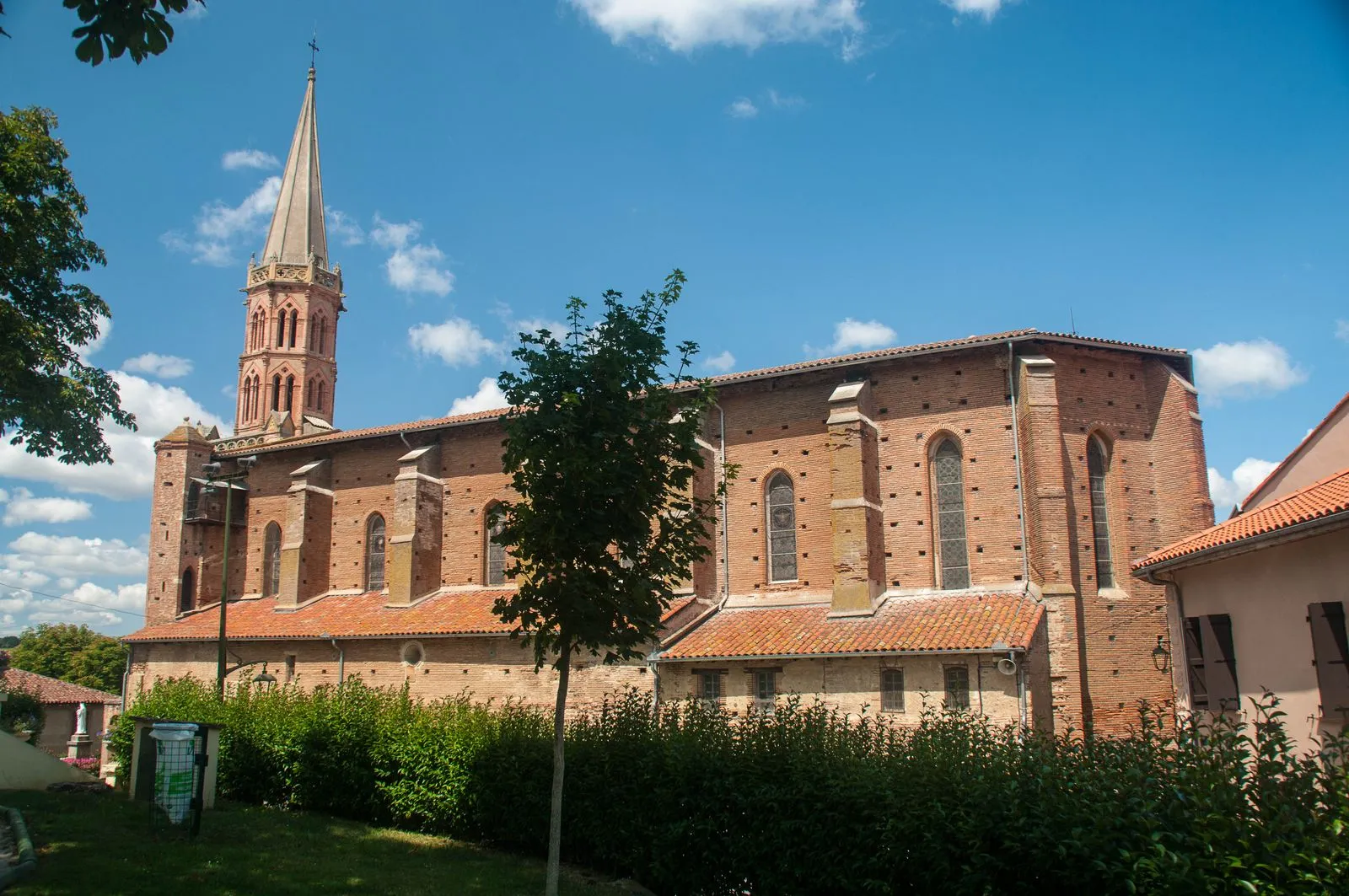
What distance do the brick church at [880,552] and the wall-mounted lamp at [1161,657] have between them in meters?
0.07

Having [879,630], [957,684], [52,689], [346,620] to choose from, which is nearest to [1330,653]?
[957,684]

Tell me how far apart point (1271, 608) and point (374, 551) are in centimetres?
2466

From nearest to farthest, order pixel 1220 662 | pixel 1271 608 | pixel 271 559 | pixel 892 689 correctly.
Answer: pixel 1271 608, pixel 1220 662, pixel 892 689, pixel 271 559

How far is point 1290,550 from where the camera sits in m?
13.8

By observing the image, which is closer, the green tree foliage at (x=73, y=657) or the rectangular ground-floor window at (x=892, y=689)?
the rectangular ground-floor window at (x=892, y=689)

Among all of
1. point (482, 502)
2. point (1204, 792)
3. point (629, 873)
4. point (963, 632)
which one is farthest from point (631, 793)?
point (482, 502)

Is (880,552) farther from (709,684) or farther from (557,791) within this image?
(557,791)

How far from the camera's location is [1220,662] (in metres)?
15.7

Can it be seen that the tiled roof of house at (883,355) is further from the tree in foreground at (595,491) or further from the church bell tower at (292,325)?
the church bell tower at (292,325)

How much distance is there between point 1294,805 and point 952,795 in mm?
3007

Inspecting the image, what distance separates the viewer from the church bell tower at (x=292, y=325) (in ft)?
184

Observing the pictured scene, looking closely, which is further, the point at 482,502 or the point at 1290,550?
the point at 482,502

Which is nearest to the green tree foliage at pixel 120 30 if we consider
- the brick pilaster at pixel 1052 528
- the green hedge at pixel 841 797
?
the green hedge at pixel 841 797

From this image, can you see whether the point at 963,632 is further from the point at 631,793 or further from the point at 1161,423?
the point at 631,793
